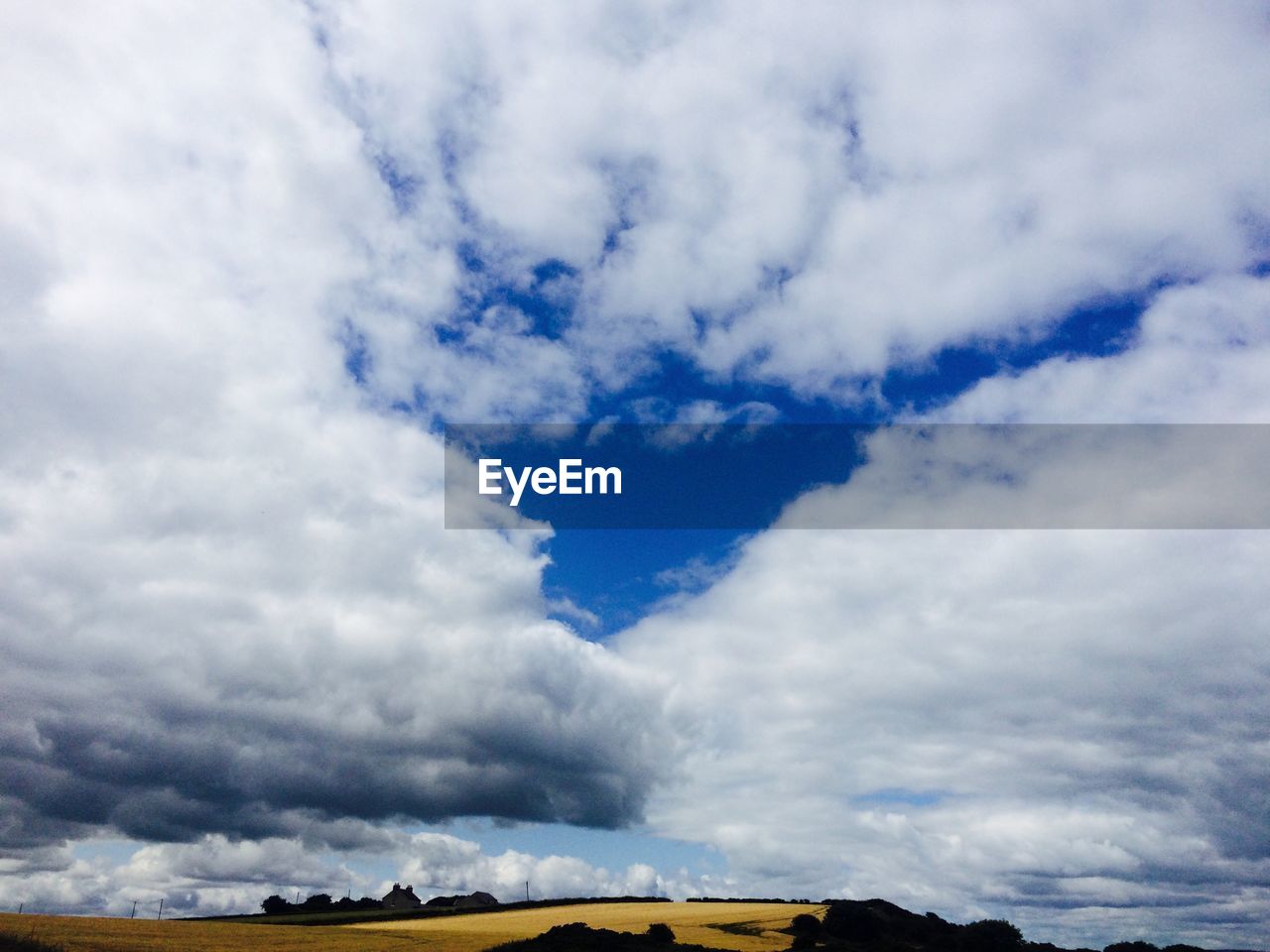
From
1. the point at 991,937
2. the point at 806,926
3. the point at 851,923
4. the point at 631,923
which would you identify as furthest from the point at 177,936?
the point at 991,937

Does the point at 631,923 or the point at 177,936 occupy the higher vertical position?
the point at 177,936

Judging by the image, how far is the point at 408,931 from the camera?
108m

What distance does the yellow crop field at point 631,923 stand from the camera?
97.2 meters

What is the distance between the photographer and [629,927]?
363 ft

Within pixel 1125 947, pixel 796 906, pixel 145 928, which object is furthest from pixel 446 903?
pixel 1125 947

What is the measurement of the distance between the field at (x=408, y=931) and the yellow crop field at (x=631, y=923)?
0.12m

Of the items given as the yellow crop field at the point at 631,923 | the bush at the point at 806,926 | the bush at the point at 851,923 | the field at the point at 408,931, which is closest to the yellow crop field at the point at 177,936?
the field at the point at 408,931

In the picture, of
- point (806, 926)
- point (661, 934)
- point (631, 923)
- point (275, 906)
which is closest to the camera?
point (661, 934)

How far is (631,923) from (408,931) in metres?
29.0

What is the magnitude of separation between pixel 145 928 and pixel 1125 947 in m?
116

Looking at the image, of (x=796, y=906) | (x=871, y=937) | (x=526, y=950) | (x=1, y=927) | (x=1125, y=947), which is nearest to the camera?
(x=526, y=950)

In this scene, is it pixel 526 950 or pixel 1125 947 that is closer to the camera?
pixel 526 950

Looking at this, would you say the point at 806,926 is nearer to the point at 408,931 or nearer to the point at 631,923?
the point at 631,923

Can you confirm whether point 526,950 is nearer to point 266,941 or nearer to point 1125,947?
point 266,941
